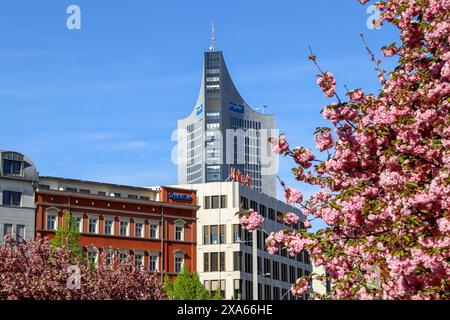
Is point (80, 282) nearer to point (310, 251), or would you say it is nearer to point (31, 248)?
point (31, 248)

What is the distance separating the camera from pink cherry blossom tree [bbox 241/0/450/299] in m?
15.3

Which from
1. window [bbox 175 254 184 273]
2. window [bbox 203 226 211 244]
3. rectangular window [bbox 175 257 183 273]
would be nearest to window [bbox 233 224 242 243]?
window [bbox 203 226 211 244]

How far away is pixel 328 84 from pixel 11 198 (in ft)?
246

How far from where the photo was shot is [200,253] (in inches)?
4313

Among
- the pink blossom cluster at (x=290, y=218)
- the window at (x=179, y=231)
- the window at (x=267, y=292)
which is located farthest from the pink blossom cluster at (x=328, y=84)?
the window at (x=267, y=292)

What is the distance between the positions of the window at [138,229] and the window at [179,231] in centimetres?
491

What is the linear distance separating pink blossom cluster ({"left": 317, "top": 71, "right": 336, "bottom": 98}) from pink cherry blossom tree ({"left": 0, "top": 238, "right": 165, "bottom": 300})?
3867 cm

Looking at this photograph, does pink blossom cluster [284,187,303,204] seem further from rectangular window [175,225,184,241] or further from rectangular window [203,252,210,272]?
rectangular window [203,252,210,272]

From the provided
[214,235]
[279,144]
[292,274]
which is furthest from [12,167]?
[279,144]

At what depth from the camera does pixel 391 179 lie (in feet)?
57.2

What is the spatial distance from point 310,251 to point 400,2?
7.55m

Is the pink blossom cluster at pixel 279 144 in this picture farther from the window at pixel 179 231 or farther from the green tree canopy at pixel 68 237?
the window at pixel 179 231

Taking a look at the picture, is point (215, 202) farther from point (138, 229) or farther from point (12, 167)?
point (12, 167)

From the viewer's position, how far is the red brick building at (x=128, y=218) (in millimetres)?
96812
